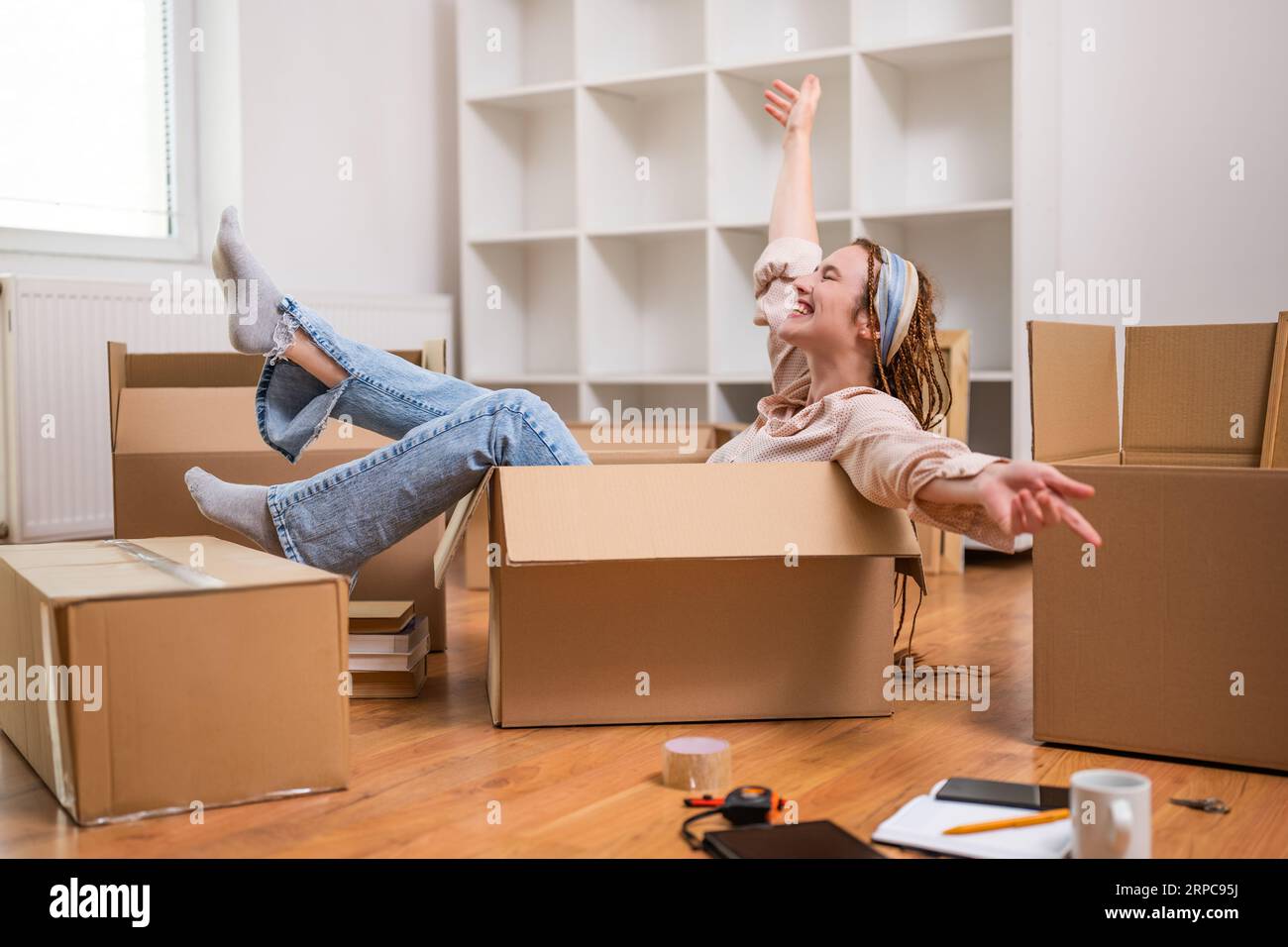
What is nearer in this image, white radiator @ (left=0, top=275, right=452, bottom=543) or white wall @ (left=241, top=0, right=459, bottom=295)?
white radiator @ (left=0, top=275, right=452, bottom=543)

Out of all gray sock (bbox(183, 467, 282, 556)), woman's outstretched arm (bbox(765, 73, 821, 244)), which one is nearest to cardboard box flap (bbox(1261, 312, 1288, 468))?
woman's outstretched arm (bbox(765, 73, 821, 244))

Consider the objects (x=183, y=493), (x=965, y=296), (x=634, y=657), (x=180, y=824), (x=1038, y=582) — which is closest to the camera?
(x=180, y=824)

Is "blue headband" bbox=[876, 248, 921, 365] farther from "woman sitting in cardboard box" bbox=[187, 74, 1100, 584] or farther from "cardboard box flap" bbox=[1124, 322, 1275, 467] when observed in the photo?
"cardboard box flap" bbox=[1124, 322, 1275, 467]

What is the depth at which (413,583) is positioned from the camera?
209 centimetres

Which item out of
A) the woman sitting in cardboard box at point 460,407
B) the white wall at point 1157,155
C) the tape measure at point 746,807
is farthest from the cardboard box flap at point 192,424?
the white wall at point 1157,155

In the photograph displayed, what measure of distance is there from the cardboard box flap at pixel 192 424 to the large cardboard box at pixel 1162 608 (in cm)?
112

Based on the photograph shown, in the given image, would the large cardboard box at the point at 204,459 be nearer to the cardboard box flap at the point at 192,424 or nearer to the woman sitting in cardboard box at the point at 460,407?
the cardboard box flap at the point at 192,424

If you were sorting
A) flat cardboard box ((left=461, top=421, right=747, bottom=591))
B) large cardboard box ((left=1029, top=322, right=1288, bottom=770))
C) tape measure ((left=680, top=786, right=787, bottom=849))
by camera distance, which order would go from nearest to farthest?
1. tape measure ((left=680, top=786, right=787, bottom=849))
2. large cardboard box ((left=1029, top=322, right=1288, bottom=770))
3. flat cardboard box ((left=461, top=421, right=747, bottom=591))

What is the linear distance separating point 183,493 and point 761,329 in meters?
1.80

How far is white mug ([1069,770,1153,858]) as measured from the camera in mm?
1043

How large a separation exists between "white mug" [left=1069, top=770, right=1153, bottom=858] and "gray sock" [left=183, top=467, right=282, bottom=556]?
1.04m

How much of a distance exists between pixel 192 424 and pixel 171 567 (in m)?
0.64
